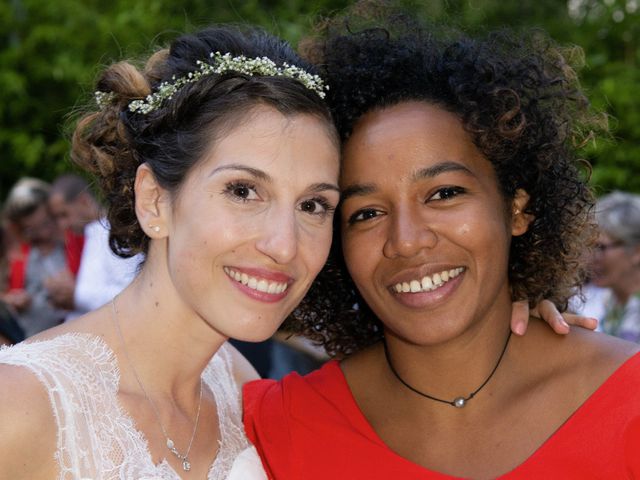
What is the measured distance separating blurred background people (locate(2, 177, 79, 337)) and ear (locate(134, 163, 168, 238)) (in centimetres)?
380

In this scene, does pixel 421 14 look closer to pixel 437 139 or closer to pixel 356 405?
pixel 437 139

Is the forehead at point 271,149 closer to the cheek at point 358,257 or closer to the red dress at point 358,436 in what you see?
the cheek at point 358,257

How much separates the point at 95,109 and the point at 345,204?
88 centimetres

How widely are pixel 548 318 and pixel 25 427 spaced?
5.45 ft

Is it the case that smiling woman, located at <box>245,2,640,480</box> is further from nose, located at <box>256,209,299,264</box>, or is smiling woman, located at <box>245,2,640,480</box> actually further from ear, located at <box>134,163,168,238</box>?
ear, located at <box>134,163,168,238</box>

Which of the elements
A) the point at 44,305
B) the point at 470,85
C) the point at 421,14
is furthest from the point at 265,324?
the point at 44,305

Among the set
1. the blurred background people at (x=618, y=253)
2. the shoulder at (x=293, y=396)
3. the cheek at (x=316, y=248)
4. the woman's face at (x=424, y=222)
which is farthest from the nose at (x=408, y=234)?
the blurred background people at (x=618, y=253)

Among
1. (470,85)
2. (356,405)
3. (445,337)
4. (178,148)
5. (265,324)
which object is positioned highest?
(178,148)

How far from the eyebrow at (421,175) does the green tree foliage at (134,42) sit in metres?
4.41

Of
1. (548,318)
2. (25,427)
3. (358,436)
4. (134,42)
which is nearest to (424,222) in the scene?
(548,318)

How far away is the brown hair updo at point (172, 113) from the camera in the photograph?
255 centimetres

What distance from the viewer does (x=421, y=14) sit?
130 inches

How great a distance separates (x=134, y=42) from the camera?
7.12 metres

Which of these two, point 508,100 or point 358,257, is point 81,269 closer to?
point 358,257
